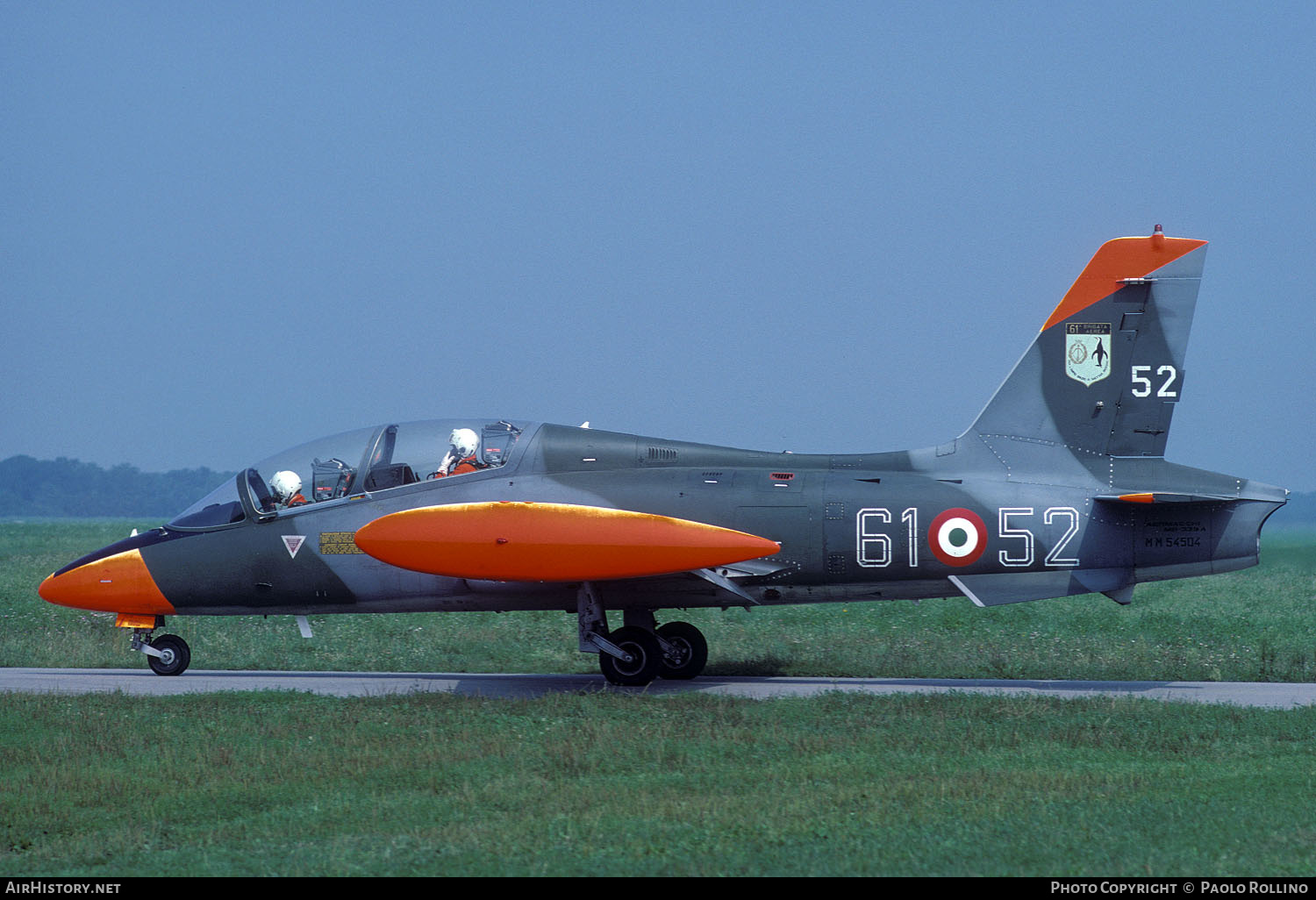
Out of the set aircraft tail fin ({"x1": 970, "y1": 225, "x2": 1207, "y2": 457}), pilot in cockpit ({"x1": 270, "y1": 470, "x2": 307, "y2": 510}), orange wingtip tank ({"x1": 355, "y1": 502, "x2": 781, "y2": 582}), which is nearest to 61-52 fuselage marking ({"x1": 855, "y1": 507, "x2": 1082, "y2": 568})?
aircraft tail fin ({"x1": 970, "y1": 225, "x2": 1207, "y2": 457})

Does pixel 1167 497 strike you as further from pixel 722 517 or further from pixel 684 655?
pixel 684 655

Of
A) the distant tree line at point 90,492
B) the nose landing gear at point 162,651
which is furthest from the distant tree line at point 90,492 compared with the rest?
the nose landing gear at point 162,651

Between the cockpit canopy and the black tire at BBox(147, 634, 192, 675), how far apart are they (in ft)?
5.75

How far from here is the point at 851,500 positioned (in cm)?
1525

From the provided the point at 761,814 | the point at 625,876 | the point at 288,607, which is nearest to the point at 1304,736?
the point at 761,814

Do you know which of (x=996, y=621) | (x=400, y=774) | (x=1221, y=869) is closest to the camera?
(x=1221, y=869)

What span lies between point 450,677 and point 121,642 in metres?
7.40

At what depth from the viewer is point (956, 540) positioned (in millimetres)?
15055

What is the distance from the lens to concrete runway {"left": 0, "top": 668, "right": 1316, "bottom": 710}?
14.9 m

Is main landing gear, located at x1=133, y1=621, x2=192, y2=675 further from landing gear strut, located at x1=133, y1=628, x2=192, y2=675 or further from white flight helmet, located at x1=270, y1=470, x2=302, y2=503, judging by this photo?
white flight helmet, located at x1=270, y1=470, x2=302, y2=503

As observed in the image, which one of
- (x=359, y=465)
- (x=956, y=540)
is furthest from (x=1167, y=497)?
(x=359, y=465)

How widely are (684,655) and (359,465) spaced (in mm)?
4783

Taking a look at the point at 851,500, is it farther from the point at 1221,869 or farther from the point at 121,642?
the point at 121,642

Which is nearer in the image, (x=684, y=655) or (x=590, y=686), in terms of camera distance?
(x=590, y=686)
